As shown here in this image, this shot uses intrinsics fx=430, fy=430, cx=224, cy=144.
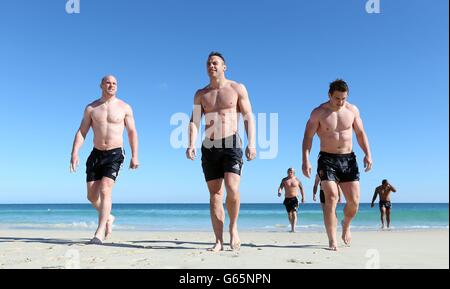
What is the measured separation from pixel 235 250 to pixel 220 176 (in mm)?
923

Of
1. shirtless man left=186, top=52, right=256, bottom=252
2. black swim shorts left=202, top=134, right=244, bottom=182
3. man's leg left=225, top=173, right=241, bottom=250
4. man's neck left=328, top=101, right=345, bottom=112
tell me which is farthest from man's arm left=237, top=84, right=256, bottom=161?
man's neck left=328, top=101, right=345, bottom=112

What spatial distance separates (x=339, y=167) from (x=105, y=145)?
3342 millimetres

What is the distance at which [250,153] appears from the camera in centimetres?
532

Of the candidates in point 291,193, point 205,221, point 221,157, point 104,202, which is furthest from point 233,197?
point 205,221

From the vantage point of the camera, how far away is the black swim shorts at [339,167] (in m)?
5.74

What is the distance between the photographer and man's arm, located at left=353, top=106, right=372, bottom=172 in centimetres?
599

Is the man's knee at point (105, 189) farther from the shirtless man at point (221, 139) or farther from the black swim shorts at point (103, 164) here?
the shirtless man at point (221, 139)

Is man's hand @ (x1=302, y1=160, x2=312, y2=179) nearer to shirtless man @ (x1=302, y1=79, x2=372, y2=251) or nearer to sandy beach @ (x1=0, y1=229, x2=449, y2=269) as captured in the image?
shirtless man @ (x1=302, y1=79, x2=372, y2=251)

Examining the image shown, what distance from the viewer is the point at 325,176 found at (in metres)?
5.69

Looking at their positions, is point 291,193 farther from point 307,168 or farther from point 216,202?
point 216,202

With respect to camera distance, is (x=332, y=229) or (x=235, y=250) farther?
(x=332, y=229)
